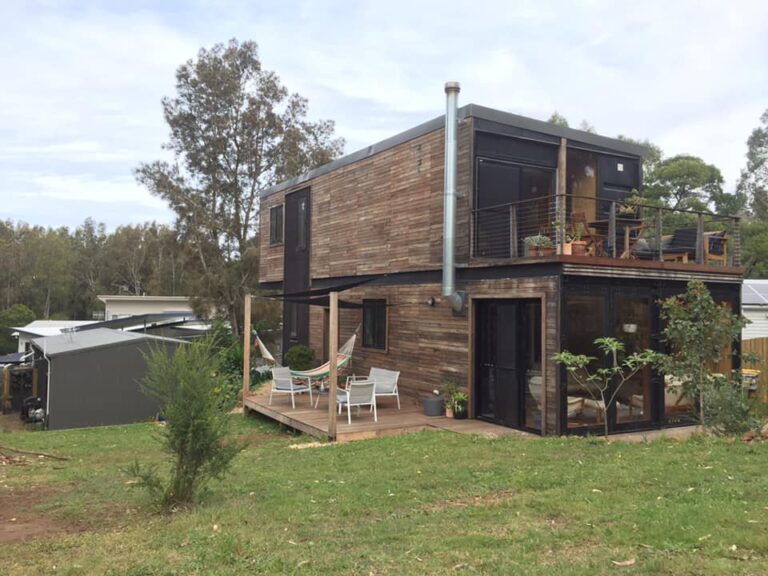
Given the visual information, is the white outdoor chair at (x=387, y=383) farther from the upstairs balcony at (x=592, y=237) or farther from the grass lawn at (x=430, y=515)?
the grass lawn at (x=430, y=515)

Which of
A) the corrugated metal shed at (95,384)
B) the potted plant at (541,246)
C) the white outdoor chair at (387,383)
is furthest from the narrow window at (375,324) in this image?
the corrugated metal shed at (95,384)

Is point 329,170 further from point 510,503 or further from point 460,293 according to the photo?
point 510,503

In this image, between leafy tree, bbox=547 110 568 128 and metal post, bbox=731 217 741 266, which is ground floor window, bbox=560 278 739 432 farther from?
leafy tree, bbox=547 110 568 128

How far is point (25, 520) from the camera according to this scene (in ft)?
16.5

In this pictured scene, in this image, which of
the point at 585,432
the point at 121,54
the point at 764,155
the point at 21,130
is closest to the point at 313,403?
the point at 585,432

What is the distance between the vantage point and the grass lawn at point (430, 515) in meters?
3.59

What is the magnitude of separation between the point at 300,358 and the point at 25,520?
8957 millimetres

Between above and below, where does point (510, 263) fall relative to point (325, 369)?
above

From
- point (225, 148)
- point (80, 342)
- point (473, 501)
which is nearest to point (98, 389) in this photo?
point (80, 342)

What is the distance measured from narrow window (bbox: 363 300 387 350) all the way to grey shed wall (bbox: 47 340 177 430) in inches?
214

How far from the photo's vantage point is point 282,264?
16.5m

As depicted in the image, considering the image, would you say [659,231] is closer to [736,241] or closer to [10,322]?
[736,241]

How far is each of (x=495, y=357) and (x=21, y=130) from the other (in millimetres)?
19203

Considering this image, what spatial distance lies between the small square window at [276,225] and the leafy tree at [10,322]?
29.8m
